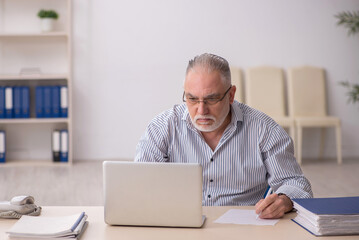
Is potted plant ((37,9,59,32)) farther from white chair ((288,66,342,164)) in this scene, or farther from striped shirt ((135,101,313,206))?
striped shirt ((135,101,313,206))

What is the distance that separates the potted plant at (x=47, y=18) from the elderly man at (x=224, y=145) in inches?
161

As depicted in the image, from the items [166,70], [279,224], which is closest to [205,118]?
[279,224]

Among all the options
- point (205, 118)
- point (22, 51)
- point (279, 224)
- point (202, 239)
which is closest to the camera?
point (202, 239)

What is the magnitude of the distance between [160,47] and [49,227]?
4.97 metres

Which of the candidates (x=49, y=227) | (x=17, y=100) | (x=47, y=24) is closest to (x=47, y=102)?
(x=17, y=100)

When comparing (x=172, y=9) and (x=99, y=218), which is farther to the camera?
(x=172, y=9)

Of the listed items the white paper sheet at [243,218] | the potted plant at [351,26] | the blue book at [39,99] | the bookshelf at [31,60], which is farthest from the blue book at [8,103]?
the white paper sheet at [243,218]

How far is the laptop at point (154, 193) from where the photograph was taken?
5.98 ft

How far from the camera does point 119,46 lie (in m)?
6.64

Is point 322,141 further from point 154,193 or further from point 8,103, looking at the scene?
point 154,193

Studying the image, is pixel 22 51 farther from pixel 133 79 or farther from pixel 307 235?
pixel 307 235

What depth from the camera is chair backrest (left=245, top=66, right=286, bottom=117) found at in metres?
6.62

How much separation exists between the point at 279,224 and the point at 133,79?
489 centimetres

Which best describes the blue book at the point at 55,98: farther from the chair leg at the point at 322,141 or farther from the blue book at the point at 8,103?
the chair leg at the point at 322,141
